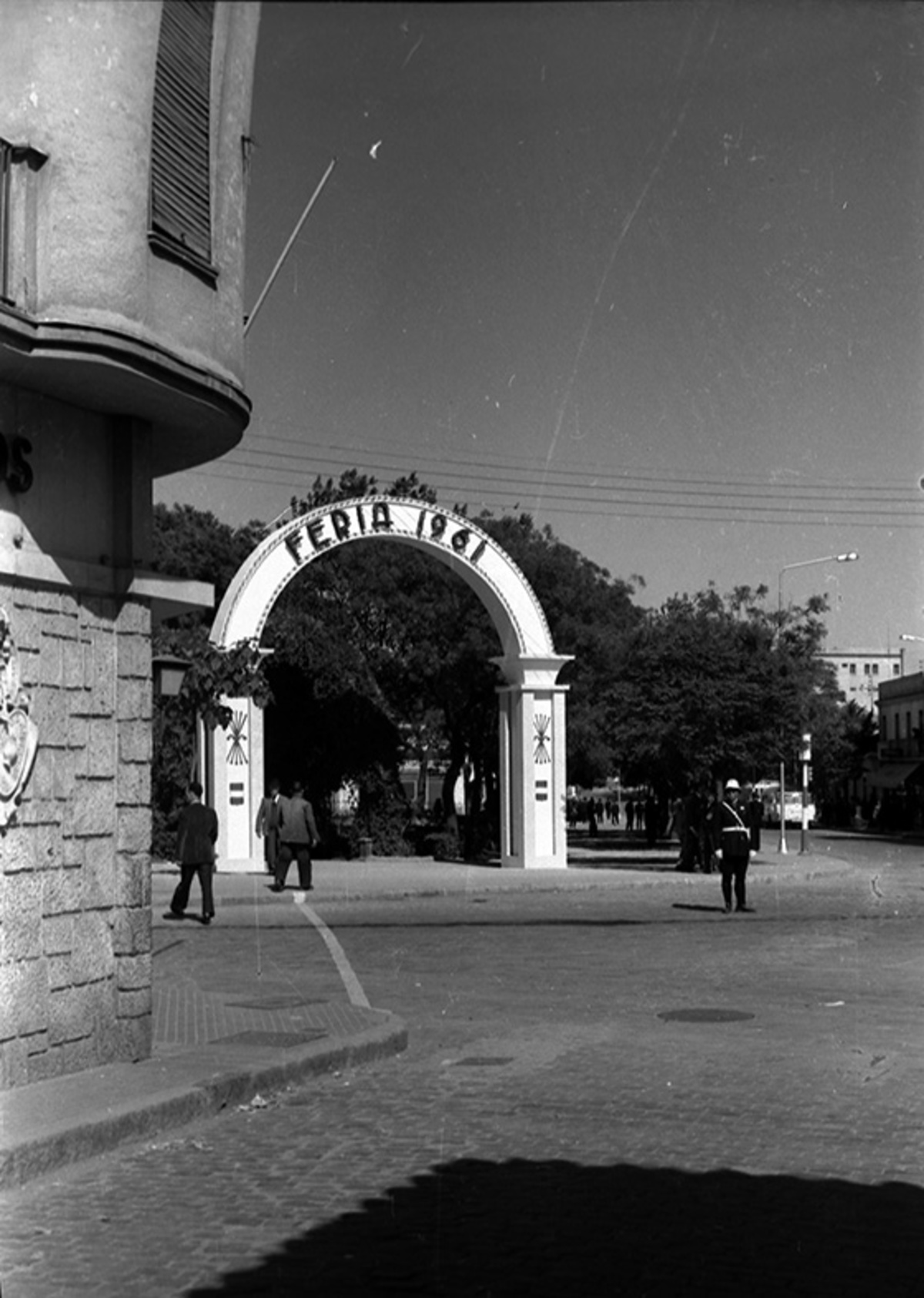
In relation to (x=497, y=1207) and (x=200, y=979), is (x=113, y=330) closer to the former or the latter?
(x=497, y=1207)

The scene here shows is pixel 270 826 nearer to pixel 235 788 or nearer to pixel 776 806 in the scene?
pixel 235 788

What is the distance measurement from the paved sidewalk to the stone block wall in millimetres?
296

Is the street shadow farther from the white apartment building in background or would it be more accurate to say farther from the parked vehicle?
the white apartment building in background

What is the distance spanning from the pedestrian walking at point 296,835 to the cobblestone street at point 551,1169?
10.7m

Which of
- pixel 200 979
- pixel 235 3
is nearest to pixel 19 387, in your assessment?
pixel 235 3

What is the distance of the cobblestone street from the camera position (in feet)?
20.2

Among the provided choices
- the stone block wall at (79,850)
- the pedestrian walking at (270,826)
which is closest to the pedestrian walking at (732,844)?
the pedestrian walking at (270,826)

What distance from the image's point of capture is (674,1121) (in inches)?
344

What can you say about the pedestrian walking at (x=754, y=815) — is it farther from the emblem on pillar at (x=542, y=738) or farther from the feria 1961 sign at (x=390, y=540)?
the feria 1961 sign at (x=390, y=540)

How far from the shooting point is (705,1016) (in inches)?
495

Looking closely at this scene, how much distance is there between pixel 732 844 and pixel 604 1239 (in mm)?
15459

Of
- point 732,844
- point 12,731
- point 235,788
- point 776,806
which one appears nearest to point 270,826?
point 235,788

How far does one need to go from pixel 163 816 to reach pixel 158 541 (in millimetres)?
13130

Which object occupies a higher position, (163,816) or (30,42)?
(30,42)
